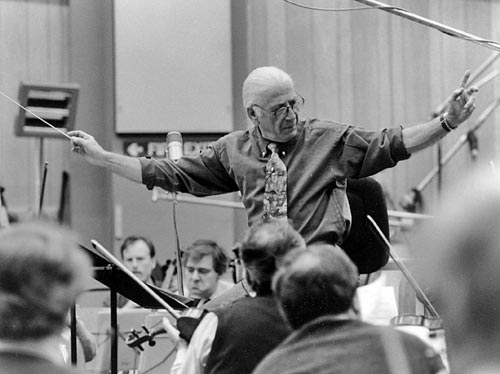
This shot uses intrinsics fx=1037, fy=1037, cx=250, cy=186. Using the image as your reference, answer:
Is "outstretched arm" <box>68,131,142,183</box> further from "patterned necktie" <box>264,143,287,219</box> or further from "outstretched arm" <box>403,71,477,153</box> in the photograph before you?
"outstretched arm" <box>403,71,477,153</box>

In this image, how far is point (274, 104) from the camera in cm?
328

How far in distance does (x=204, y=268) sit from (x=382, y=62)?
3.16 m

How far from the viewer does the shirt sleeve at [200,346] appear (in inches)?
92.0

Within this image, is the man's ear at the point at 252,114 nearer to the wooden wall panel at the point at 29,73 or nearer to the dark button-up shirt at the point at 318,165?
the dark button-up shirt at the point at 318,165

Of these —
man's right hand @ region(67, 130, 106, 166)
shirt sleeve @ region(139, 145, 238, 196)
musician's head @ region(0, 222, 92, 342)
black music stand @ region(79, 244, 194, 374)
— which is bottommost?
black music stand @ region(79, 244, 194, 374)

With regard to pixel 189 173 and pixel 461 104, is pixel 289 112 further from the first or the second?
pixel 461 104

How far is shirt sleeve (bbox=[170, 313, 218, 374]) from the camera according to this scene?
7.66 ft

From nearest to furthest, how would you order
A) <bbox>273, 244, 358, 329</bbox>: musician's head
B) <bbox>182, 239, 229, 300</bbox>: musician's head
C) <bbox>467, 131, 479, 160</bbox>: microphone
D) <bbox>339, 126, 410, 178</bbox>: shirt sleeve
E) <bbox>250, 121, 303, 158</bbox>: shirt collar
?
<bbox>273, 244, 358, 329</bbox>: musician's head → <bbox>339, 126, 410, 178</bbox>: shirt sleeve → <bbox>250, 121, 303, 158</bbox>: shirt collar → <bbox>182, 239, 229, 300</bbox>: musician's head → <bbox>467, 131, 479, 160</bbox>: microphone

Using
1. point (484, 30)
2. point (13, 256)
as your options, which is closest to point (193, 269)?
point (13, 256)

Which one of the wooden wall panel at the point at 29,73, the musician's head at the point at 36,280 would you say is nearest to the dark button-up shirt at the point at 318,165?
the musician's head at the point at 36,280

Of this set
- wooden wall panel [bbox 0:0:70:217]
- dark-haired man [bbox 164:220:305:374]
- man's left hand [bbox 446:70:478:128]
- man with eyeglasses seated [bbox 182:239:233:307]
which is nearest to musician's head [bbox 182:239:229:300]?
man with eyeglasses seated [bbox 182:239:233:307]

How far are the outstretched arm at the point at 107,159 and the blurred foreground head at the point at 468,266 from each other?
2620mm

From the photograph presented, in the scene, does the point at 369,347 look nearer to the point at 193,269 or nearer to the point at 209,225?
the point at 193,269

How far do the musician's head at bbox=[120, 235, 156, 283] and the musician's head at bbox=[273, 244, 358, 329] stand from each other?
11.6ft
